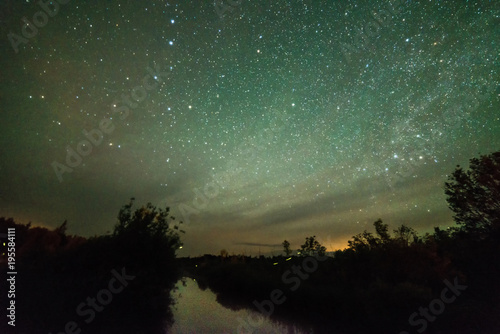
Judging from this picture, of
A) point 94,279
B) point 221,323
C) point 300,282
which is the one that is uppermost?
point 94,279

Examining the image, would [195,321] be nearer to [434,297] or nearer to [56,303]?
[56,303]

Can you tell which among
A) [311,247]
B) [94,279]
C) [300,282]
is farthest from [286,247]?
[94,279]

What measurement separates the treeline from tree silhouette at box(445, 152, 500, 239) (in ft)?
73.4

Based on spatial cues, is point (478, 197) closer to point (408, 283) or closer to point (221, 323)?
point (408, 283)

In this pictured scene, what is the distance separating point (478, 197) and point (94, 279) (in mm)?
28710

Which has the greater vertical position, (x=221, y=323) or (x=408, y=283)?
(x=408, y=283)

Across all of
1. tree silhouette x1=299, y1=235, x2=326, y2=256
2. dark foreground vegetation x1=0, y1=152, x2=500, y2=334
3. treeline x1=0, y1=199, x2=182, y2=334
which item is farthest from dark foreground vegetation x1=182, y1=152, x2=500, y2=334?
tree silhouette x1=299, y1=235, x2=326, y2=256

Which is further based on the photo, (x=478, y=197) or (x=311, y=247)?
(x=311, y=247)

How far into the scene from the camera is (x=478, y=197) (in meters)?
22.1

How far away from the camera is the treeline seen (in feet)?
29.1

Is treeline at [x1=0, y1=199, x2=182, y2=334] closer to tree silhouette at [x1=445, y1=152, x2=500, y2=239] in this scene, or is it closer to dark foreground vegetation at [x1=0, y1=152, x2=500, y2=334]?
dark foreground vegetation at [x1=0, y1=152, x2=500, y2=334]

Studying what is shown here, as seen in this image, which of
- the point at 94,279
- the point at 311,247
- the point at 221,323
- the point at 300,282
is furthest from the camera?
the point at 311,247

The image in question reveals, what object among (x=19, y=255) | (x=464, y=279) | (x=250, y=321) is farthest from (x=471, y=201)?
(x=19, y=255)

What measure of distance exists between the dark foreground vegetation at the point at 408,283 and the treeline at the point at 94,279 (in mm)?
5138
